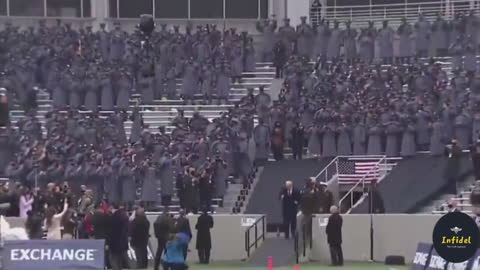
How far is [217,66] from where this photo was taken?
44.0m

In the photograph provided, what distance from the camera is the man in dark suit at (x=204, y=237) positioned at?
34031mm

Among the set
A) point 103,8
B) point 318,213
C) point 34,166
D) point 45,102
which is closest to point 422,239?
point 318,213

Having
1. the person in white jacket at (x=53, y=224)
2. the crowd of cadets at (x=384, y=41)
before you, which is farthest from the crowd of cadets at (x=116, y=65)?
the person in white jacket at (x=53, y=224)

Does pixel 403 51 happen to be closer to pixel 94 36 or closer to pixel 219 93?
pixel 219 93

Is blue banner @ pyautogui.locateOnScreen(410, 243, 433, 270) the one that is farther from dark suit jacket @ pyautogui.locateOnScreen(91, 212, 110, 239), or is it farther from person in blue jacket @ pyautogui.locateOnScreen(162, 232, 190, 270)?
dark suit jacket @ pyautogui.locateOnScreen(91, 212, 110, 239)

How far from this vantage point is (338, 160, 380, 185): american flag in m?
38.2

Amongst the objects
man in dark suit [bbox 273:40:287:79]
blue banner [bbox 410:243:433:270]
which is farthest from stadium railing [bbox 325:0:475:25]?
blue banner [bbox 410:243:433:270]

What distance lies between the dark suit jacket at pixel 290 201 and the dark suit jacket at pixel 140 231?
15.8ft

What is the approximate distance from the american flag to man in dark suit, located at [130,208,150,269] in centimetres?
783

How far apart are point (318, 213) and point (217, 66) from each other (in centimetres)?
1051

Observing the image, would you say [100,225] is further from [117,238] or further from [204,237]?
[204,237]

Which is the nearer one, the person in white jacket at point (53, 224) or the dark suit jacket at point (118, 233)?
the person in white jacket at point (53, 224)

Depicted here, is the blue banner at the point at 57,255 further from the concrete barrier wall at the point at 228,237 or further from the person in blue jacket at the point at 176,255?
the concrete barrier wall at the point at 228,237

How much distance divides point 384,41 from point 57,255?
805 inches
